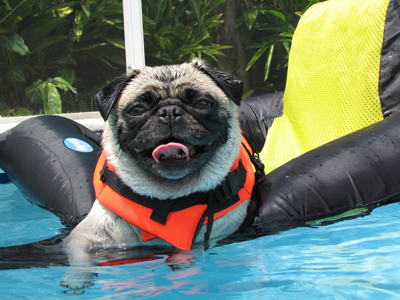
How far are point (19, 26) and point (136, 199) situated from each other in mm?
5198

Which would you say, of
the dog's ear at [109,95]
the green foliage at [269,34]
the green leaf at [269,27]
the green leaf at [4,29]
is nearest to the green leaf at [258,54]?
the green foliage at [269,34]

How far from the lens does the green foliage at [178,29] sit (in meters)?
7.04

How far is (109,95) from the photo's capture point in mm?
2082

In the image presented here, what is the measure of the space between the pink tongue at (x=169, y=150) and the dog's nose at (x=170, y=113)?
0.12m

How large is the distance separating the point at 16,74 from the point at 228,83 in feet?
16.5

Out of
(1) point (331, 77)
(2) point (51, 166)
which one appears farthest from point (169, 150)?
(1) point (331, 77)

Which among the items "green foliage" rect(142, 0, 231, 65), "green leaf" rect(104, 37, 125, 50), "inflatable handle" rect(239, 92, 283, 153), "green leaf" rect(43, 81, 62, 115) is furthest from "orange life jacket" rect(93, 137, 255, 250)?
"green foliage" rect(142, 0, 231, 65)

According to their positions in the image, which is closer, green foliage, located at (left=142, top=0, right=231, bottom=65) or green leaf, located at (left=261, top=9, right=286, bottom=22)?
green foliage, located at (left=142, top=0, right=231, bottom=65)

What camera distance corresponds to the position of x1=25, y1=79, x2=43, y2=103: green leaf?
6.12 m

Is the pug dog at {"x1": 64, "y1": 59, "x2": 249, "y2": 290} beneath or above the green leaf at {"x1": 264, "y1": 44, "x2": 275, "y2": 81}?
beneath

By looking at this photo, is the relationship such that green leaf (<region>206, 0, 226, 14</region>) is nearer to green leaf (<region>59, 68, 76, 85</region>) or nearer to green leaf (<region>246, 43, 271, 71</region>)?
green leaf (<region>246, 43, 271, 71</region>)

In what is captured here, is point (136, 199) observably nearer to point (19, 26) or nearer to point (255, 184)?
point (255, 184)

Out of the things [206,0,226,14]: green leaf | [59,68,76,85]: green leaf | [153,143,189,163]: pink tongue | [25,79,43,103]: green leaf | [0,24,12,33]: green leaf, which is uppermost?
[206,0,226,14]: green leaf

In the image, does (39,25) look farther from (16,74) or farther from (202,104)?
(202,104)
